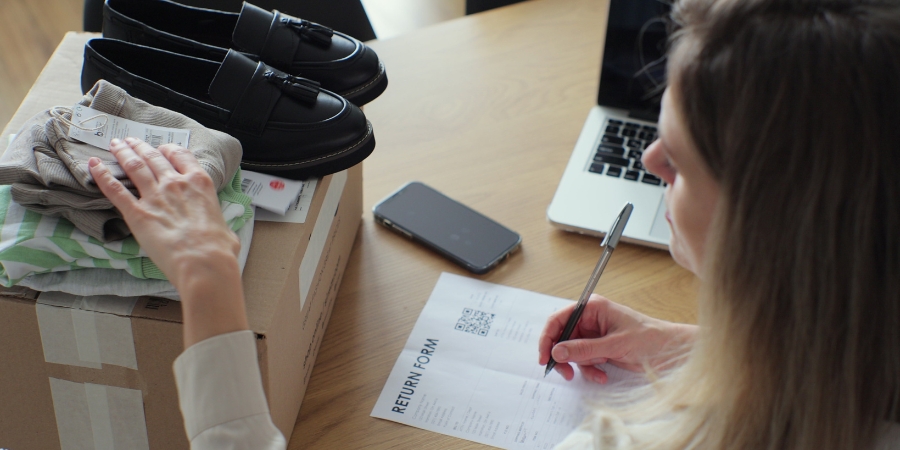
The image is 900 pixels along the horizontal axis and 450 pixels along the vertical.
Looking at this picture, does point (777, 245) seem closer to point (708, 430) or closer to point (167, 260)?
point (708, 430)

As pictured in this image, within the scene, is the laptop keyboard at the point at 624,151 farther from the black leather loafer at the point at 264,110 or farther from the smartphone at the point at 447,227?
the black leather loafer at the point at 264,110

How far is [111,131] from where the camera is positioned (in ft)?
2.27

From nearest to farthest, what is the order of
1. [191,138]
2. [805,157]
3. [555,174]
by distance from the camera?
[805,157] → [191,138] → [555,174]

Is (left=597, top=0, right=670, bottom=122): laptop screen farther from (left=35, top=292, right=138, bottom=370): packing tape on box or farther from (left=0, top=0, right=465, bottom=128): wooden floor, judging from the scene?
(left=0, top=0, right=465, bottom=128): wooden floor

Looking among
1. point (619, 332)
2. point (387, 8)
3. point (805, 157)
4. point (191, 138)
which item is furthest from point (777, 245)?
point (387, 8)

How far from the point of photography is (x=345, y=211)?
91 centimetres

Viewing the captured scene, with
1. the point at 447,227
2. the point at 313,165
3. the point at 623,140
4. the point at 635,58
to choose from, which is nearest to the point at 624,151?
the point at 623,140

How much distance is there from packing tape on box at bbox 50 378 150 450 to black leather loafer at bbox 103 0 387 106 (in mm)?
364

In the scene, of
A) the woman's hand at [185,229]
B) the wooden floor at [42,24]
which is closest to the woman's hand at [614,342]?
the woman's hand at [185,229]

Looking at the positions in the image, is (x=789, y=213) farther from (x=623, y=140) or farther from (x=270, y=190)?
(x=623, y=140)

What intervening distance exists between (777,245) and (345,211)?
549 millimetres

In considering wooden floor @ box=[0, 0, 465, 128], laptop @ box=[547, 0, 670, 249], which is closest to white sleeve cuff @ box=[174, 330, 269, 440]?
laptop @ box=[547, 0, 670, 249]

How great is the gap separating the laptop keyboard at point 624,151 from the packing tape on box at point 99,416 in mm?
680

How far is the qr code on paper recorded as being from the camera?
2.85ft
